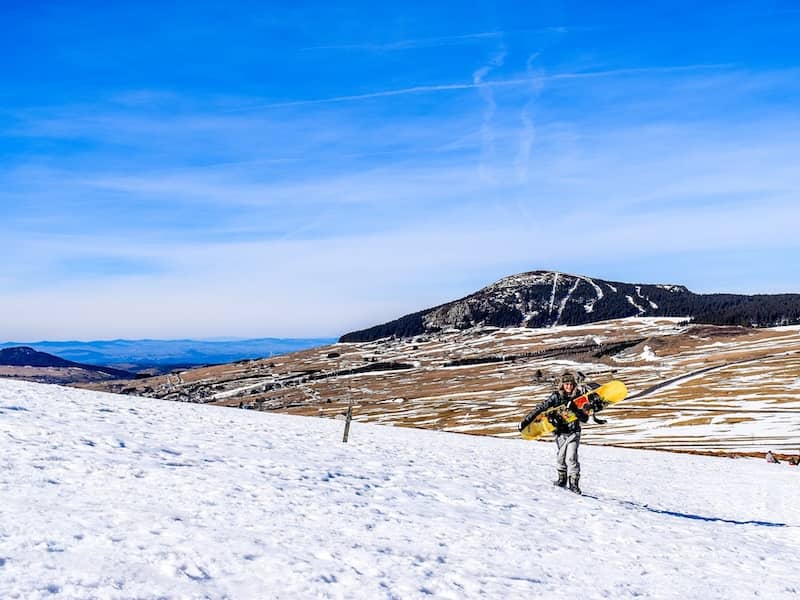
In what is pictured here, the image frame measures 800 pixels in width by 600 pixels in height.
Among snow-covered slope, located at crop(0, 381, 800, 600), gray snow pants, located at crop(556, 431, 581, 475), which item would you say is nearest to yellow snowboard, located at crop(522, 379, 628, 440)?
gray snow pants, located at crop(556, 431, 581, 475)

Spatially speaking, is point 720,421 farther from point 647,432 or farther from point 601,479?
point 601,479

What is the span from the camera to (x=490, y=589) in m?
10.4

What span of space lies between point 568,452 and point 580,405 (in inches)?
81.0

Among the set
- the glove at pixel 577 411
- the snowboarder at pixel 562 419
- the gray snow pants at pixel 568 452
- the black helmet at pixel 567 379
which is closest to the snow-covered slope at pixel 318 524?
the gray snow pants at pixel 568 452

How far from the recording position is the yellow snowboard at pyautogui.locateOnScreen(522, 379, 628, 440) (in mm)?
20812

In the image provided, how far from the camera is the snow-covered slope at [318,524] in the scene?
9.16 metres

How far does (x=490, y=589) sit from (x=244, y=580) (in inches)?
164

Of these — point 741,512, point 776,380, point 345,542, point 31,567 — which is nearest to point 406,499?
point 345,542

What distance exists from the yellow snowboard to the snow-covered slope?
2.14 m

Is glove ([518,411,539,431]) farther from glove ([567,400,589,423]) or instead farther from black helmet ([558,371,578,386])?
black helmet ([558,371,578,386])

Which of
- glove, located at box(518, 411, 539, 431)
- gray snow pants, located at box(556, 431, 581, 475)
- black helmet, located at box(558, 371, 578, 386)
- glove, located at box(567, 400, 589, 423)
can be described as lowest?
gray snow pants, located at box(556, 431, 581, 475)

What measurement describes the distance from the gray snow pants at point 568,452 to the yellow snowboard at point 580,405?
55 cm

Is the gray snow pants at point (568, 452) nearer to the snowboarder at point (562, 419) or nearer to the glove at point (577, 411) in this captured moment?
the snowboarder at point (562, 419)

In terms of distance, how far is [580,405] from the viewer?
818 inches
